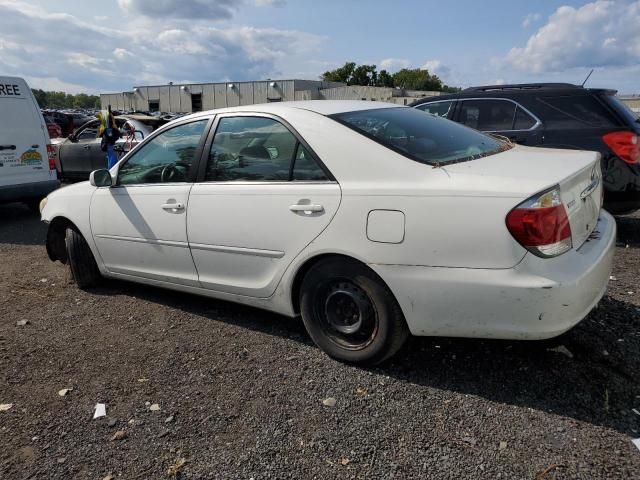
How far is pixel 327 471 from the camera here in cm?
228

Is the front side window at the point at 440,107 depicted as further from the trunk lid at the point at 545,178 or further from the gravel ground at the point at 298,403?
the trunk lid at the point at 545,178

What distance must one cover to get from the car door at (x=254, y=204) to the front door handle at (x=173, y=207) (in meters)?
0.10

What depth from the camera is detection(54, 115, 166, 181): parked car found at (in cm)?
1078

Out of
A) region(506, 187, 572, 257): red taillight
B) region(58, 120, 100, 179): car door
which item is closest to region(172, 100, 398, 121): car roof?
region(506, 187, 572, 257): red taillight

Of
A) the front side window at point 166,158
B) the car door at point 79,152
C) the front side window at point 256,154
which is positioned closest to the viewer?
the front side window at point 256,154

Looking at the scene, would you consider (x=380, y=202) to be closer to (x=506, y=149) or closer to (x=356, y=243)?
(x=356, y=243)

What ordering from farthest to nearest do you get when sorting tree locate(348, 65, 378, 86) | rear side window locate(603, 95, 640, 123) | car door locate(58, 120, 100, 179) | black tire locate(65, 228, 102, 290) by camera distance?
tree locate(348, 65, 378, 86), car door locate(58, 120, 100, 179), rear side window locate(603, 95, 640, 123), black tire locate(65, 228, 102, 290)

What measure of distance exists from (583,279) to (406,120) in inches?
62.6

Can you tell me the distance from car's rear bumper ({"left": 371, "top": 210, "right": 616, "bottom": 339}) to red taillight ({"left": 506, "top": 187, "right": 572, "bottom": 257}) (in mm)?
63

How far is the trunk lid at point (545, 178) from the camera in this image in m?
2.48

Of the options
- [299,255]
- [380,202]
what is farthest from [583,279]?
[299,255]

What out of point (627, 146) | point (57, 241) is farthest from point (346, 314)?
point (627, 146)

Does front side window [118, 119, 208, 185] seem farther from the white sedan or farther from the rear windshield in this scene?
the rear windshield

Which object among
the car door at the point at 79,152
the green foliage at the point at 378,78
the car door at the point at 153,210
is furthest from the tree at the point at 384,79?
the car door at the point at 153,210
